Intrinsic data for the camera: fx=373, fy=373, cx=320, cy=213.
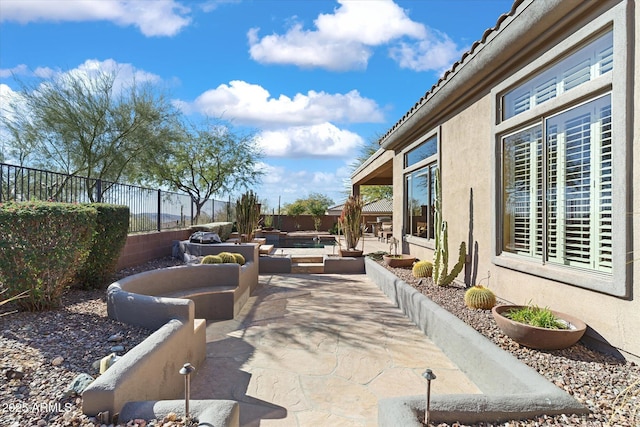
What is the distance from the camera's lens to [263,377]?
12.7 feet

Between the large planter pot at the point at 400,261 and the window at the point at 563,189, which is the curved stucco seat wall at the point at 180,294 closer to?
the large planter pot at the point at 400,261

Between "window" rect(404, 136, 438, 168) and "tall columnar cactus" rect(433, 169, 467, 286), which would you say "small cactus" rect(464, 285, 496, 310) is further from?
"window" rect(404, 136, 438, 168)

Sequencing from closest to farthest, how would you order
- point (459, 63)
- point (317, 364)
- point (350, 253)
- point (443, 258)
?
point (317, 364) → point (459, 63) → point (443, 258) → point (350, 253)

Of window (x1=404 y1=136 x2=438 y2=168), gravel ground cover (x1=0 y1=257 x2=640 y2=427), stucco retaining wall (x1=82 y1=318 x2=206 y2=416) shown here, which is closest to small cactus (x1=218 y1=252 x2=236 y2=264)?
gravel ground cover (x1=0 y1=257 x2=640 y2=427)

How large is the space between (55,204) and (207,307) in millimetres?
2627

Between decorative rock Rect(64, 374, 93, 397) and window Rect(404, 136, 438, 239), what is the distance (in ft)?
24.0

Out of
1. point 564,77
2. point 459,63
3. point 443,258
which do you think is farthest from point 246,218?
point 564,77

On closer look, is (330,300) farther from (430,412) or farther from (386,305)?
(430,412)

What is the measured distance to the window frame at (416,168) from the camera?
8.19 meters

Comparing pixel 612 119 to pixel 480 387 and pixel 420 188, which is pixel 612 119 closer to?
pixel 480 387

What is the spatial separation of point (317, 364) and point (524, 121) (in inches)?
158

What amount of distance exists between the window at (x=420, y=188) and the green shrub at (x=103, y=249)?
6.43m

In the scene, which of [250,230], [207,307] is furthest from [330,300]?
[250,230]

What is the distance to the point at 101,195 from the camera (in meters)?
8.16
